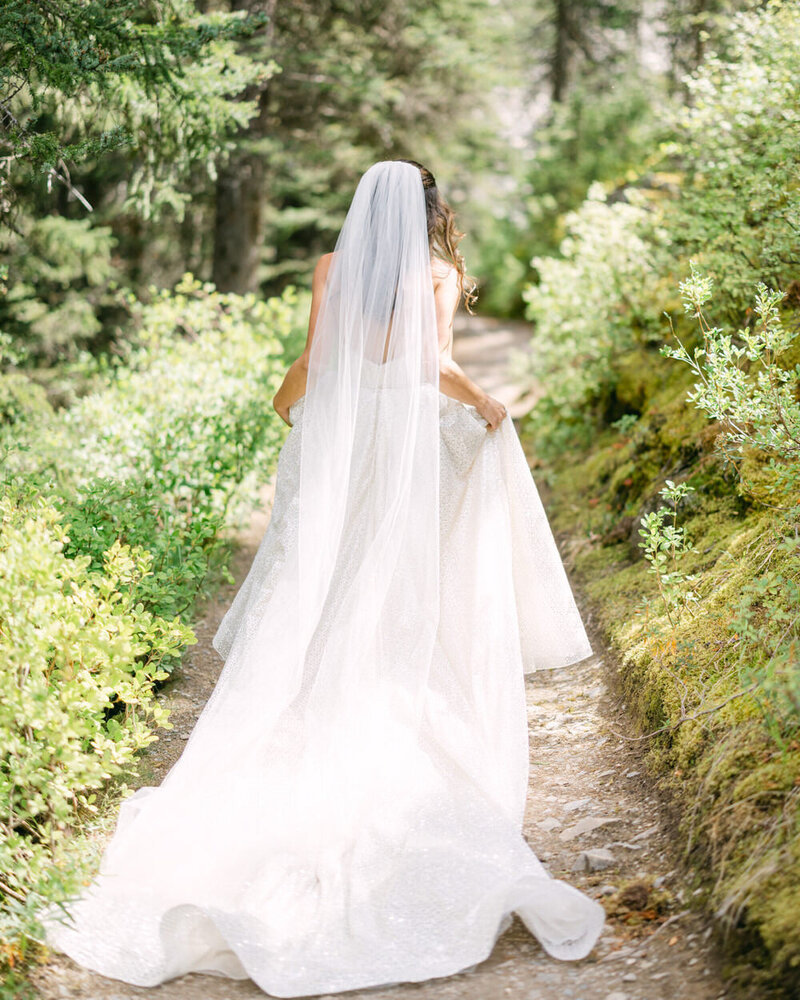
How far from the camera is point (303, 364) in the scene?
4.27 metres

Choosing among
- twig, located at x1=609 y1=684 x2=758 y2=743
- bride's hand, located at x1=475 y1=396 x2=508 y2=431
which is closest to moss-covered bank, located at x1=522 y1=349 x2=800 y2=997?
twig, located at x1=609 y1=684 x2=758 y2=743

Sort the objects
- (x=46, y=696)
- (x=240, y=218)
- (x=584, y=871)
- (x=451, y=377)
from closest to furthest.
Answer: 1. (x=46, y=696)
2. (x=584, y=871)
3. (x=451, y=377)
4. (x=240, y=218)

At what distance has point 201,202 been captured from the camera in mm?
11836

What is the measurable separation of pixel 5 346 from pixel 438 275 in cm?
489

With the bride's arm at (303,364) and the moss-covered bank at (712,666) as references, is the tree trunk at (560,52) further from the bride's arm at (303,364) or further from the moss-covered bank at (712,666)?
the bride's arm at (303,364)

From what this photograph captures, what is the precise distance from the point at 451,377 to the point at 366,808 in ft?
6.36

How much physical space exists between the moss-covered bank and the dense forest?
0.05ft

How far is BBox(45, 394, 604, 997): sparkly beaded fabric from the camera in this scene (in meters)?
2.90

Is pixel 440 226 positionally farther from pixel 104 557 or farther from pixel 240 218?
pixel 240 218

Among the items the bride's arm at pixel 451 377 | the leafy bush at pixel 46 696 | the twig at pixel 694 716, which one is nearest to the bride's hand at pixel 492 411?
the bride's arm at pixel 451 377

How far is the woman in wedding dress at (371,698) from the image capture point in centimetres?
292

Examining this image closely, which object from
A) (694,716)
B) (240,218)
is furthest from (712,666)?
(240,218)

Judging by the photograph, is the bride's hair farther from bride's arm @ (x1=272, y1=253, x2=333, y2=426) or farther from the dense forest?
the dense forest

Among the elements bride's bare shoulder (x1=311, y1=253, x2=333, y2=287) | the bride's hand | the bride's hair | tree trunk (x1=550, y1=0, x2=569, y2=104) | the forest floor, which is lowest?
the forest floor
